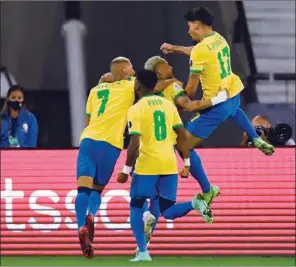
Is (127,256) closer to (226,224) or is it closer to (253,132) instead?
(226,224)

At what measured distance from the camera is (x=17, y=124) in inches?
516

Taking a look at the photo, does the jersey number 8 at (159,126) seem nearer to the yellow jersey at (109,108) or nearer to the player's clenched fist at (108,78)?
the yellow jersey at (109,108)

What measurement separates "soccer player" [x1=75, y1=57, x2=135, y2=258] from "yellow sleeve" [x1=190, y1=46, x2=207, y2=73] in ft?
2.52

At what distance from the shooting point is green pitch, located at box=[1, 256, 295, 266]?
11.8 m

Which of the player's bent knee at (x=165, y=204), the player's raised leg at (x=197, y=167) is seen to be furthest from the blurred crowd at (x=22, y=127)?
the player's bent knee at (x=165, y=204)

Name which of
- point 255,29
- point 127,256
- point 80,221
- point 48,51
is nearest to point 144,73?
point 80,221

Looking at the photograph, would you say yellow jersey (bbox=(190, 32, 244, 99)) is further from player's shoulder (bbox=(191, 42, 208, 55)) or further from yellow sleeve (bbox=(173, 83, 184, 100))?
yellow sleeve (bbox=(173, 83, 184, 100))

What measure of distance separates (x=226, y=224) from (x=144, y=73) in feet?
11.7

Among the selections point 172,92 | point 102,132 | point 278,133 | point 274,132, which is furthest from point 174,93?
point 278,133

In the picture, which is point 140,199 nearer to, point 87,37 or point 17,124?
point 17,124

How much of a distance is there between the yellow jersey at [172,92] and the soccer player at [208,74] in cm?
30

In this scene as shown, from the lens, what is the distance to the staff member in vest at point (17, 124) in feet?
43.1

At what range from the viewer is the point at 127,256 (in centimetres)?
1294

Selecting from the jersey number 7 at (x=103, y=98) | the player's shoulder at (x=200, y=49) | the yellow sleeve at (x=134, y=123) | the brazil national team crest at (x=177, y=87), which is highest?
the player's shoulder at (x=200, y=49)
